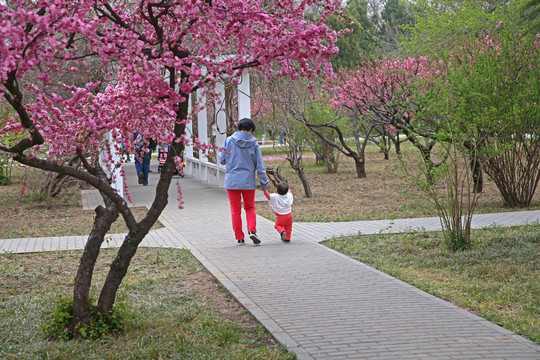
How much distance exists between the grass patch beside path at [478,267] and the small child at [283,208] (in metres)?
0.60

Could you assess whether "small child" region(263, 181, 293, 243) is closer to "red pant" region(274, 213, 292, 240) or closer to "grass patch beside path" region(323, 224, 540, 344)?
"red pant" region(274, 213, 292, 240)

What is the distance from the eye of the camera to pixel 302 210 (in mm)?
13562

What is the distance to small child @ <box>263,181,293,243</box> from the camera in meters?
9.63

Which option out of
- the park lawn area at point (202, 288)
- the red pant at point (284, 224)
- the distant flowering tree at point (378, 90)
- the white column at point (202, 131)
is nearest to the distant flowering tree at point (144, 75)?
the park lawn area at point (202, 288)

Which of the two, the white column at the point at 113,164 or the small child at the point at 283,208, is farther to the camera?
the small child at the point at 283,208

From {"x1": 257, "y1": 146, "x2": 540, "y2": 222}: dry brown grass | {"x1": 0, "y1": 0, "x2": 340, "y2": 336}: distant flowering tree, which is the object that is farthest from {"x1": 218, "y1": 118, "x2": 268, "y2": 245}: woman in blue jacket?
{"x1": 0, "y1": 0, "x2": 340, "y2": 336}: distant flowering tree

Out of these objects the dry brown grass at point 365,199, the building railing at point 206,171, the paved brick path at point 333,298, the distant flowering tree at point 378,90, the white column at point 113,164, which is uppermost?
the distant flowering tree at point 378,90

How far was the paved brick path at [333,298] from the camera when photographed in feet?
16.4

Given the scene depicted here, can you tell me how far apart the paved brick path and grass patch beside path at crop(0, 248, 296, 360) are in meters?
0.22

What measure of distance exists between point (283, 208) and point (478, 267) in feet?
9.78

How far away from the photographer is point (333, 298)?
6535mm

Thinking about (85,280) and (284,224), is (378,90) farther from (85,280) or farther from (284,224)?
(85,280)

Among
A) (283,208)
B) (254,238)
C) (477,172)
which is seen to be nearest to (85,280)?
(254,238)

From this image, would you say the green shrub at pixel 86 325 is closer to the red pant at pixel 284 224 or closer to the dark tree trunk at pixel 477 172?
the red pant at pixel 284 224
